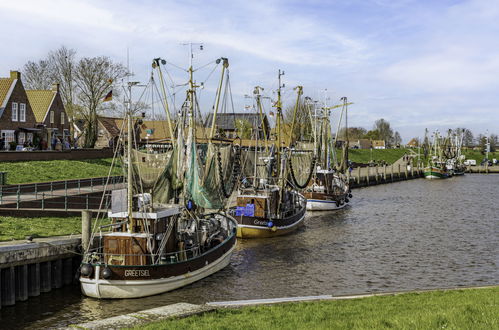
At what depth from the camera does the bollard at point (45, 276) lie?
24438mm

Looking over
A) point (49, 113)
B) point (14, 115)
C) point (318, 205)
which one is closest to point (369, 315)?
point (318, 205)

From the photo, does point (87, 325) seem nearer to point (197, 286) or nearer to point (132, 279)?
point (132, 279)

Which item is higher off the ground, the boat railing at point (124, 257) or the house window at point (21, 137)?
the house window at point (21, 137)

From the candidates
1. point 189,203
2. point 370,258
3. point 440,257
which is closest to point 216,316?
point 189,203

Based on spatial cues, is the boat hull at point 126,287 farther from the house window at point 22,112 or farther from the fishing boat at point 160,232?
the house window at point 22,112

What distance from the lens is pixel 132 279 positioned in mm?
23812

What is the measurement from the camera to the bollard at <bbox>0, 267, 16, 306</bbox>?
2227 centimetres

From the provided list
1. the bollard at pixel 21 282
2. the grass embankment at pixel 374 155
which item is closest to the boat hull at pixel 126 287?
the bollard at pixel 21 282

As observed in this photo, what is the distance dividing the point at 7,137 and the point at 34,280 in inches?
1678

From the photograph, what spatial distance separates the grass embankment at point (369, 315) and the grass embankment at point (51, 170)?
34.9 metres

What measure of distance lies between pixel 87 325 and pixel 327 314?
7.79m

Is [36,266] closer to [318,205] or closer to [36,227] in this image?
[36,227]

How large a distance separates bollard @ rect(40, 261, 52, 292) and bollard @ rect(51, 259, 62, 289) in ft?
1.65

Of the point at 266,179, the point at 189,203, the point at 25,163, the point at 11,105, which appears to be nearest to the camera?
the point at 189,203
